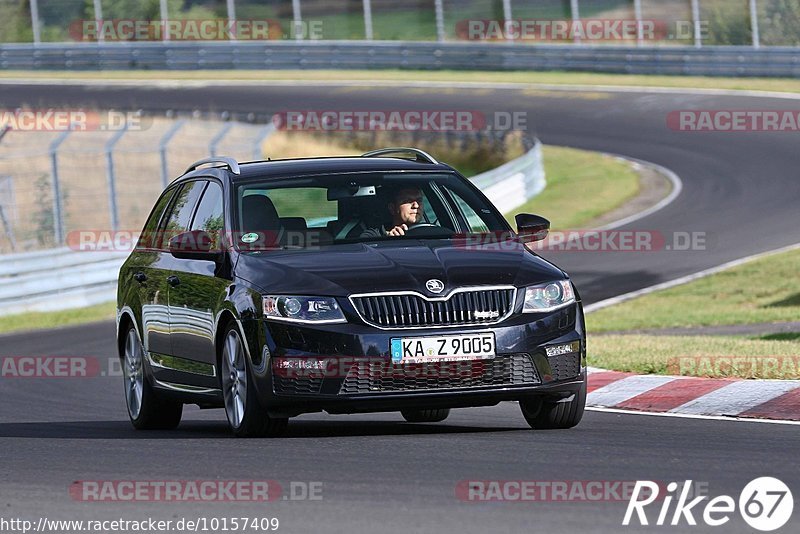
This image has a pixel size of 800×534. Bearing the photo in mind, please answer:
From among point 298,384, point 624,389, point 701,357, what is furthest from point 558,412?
point 701,357

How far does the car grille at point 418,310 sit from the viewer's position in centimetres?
849

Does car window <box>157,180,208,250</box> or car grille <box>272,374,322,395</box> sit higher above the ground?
car window <box>157,180,208,250</box>

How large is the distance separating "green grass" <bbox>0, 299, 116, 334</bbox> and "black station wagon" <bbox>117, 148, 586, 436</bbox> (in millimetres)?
11632

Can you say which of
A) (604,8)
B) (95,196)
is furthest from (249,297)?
(604,8)

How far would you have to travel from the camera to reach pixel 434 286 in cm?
854

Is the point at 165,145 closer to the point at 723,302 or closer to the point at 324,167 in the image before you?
the point at 723,302

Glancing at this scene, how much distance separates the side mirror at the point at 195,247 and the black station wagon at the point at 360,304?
0.01m

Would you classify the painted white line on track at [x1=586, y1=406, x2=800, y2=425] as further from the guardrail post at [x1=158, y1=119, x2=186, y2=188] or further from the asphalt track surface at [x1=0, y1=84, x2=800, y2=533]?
the guardrail post at [x1=158, y1=119, x2=186, y2=188]

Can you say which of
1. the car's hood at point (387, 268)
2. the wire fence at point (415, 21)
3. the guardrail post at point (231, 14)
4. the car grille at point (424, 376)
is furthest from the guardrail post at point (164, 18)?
the car grille at point (424, 376)

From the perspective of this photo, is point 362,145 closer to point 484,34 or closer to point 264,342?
point 484,34

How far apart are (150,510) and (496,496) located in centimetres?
143

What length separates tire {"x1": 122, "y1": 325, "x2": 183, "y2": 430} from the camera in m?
10.6

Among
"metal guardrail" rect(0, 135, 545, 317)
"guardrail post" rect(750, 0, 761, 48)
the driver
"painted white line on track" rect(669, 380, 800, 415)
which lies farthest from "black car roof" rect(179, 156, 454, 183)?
"guardrail post" rect(750, 0, 761, 48)

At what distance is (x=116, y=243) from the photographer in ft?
76.2
